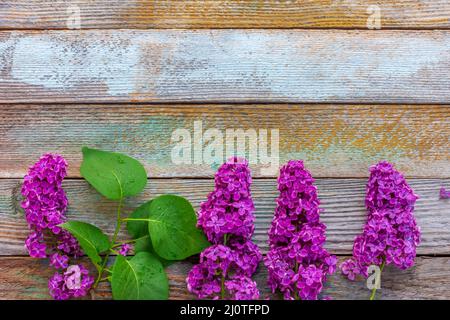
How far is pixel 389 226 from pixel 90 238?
1.72ft

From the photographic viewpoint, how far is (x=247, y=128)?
3.28 ft

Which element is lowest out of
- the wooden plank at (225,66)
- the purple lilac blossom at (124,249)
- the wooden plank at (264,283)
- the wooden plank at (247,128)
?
the wooden plank at (264,283)

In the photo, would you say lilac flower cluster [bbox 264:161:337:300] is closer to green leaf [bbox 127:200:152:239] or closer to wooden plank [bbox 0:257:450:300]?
wooden plank [bbox 0:257:450:300]

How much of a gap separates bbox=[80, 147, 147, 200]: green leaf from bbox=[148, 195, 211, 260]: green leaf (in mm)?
60

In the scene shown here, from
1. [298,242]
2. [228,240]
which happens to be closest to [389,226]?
[298,242]

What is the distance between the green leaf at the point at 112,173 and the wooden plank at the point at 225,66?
0.13 meters

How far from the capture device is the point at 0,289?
954mm

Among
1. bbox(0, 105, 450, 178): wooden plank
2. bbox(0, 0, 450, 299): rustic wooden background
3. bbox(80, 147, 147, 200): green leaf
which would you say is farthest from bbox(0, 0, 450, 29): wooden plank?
bbox(80, 147, 147, 200): green leaf

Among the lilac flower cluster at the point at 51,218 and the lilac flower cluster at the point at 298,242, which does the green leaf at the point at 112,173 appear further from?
the lilac flower cluster at the point at 298,242

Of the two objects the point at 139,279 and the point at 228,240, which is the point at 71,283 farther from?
the point at 228,240

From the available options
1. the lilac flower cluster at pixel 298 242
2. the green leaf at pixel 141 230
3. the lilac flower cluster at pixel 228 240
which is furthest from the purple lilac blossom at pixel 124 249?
the lilac flower cluster at pixel 298 242

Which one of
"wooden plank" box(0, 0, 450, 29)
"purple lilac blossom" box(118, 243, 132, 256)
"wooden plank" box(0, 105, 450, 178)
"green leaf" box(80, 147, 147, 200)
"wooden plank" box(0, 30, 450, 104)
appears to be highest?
"wooden plank" box(0, 0, 450, 29)

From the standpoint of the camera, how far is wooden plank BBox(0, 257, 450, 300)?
949 millimetres

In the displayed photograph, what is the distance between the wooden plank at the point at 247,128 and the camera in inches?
39.2
